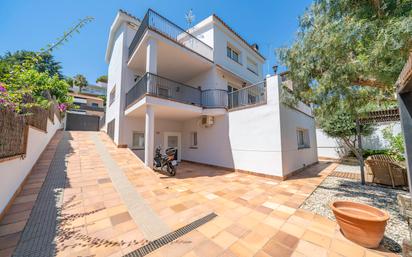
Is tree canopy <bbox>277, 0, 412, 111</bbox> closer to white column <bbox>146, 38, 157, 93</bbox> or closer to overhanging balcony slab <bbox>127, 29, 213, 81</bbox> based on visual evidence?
overhanging balcony slab <bbox>127, 29, 213, 81</bbox>

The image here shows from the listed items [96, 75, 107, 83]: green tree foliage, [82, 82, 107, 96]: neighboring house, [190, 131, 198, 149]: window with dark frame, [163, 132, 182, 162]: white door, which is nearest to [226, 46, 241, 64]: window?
[190, 131, 198, 149]: window with dark frame

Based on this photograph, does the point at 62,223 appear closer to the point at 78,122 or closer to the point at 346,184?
the point at 346,184

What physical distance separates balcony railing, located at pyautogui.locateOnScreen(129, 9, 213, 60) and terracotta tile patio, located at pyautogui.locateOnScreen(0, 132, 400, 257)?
6389 mm

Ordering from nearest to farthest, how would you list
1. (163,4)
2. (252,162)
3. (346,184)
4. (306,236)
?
1. (306,236)
2. (346,184)
3. (252,162)
4. (163,4)

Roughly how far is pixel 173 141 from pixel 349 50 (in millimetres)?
9355

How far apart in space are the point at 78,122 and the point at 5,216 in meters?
18.3

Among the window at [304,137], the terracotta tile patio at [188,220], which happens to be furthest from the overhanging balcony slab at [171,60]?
the window at [304,137]

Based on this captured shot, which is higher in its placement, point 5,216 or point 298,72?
point 298,72

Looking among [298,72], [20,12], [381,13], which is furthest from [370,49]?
[20,12]

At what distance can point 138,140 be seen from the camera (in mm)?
9359

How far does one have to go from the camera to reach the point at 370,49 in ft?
10.5

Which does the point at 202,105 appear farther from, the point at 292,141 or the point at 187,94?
the point at 292,141

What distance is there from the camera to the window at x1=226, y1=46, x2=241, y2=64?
36.1 feet

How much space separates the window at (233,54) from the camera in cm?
1099
